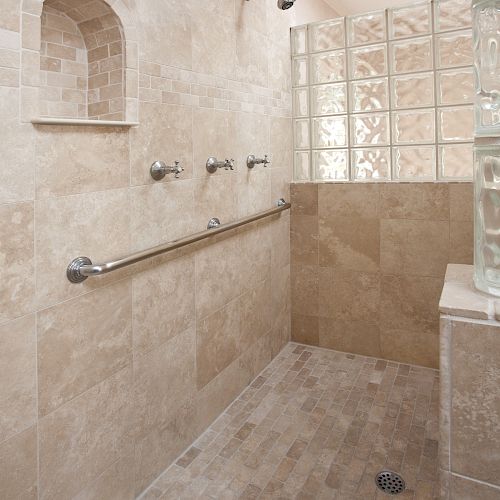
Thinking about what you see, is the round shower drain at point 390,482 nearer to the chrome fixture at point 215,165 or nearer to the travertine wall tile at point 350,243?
the travertine wall tile at point 350,243

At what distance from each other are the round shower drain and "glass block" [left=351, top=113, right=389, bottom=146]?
1.53 meters

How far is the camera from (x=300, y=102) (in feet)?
8.10

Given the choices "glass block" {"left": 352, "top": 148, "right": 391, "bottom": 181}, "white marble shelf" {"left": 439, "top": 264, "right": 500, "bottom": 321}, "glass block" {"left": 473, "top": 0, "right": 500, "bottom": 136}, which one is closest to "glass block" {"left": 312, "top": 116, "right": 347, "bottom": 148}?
"glass block" {"left": 352, "top": 148, "right": 391, "bottom": 181}

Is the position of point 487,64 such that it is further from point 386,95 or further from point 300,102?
point 300,102

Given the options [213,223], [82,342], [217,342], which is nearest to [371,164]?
[213,223]

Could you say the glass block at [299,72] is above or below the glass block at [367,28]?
below

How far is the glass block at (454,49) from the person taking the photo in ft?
6.74

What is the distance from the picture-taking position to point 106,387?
1.31 meters

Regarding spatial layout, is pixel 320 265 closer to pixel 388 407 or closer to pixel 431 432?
pixel 388 407

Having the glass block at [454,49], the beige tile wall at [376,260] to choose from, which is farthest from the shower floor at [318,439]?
the glass block at [454,49]

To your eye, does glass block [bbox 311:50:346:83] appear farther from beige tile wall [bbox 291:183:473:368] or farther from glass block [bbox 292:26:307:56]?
beige tile wall [bbox 291:183:473:368]

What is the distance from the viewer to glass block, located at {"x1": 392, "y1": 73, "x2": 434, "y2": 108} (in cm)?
214

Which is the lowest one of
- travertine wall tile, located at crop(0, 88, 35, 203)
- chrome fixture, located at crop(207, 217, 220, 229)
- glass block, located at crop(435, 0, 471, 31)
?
chrome fixture, located at crop(207, 217, 220, 229)

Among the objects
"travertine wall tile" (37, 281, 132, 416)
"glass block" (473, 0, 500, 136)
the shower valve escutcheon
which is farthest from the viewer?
the shower valve escutcheon
